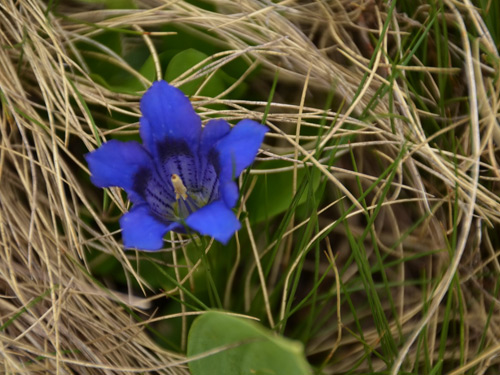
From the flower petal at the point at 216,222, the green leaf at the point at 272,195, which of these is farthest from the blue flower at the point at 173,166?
the green leaf at the point at 272,195

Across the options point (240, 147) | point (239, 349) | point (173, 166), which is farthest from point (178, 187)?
point (239, 349)

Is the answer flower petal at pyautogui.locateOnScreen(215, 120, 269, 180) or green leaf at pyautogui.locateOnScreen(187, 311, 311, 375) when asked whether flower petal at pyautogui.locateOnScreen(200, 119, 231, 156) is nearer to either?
flower petal at pyautogui.locateOnScreen(215, 120, 269, 180)

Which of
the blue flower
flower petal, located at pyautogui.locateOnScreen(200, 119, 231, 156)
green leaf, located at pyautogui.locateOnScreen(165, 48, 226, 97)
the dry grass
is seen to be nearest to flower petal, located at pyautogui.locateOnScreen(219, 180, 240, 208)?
the blue flower

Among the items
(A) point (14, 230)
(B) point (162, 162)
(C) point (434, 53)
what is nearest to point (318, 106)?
(C) point (434, 53)

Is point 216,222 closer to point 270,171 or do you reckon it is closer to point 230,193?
point 230,193

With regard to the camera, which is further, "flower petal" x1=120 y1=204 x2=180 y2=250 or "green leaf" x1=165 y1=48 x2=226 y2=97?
"green leaf" x1=165 y1=48 x2=226 y2=97

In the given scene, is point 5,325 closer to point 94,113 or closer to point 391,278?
point 94,113
